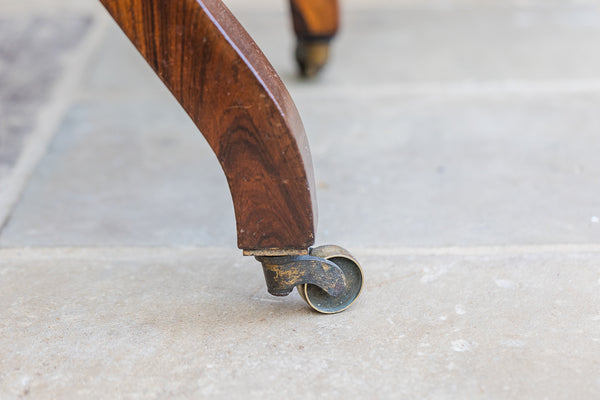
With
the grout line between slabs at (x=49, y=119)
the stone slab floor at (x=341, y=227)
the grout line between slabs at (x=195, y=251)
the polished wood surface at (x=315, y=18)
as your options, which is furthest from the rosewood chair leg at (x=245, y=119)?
the polished wood surface at (x=315, y=18)

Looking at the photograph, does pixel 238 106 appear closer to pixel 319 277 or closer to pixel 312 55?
pixel 319 277

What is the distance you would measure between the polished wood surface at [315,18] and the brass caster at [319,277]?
1022mm

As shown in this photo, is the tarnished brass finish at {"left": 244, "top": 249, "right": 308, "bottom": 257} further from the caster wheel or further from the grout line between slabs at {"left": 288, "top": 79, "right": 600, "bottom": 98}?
the grout line between slabs at {"left": 288, "top": 79, "right": 600, "bottom": 98}

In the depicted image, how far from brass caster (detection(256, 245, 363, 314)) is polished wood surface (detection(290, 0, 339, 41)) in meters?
1.02

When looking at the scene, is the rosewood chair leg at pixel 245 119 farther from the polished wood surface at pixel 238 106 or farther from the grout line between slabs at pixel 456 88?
the grout line between slabs at pixel 456 88

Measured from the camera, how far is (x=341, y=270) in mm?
1094

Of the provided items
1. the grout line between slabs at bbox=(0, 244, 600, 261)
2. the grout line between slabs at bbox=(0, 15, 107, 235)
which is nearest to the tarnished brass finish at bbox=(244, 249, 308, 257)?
the grout line between slabs at bbox=(0, 244, 600, 261)

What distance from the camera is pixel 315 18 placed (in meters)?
1.98

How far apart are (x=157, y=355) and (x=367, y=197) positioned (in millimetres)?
624

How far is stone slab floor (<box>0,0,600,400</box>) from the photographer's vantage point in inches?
39.7

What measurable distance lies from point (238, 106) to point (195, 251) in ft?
1.44

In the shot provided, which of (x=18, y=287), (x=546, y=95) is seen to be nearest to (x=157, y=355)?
(x=18, y=287)

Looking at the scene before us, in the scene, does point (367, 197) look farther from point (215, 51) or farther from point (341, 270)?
point (215, 51)

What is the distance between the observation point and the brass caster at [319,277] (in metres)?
1.07
